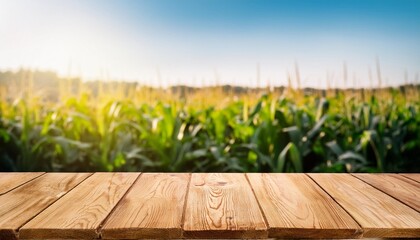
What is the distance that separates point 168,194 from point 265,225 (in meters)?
0.35

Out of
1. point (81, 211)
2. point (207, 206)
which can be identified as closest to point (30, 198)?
point (81, 211)

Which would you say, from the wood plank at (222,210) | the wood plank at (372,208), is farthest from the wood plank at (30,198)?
the wood plank at (372,208)

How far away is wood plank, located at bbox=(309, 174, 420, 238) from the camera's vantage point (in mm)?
879

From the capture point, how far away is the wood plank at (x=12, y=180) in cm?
123

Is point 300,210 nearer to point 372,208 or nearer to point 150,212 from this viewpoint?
point 372,208

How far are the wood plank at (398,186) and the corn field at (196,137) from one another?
3.02 ft

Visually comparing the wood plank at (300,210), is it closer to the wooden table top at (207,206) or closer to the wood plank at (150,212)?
the wooden table top at (207,206)

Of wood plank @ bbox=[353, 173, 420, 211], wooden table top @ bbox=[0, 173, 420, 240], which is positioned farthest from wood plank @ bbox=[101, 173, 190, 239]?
wood plank @ bbox=[353, 173, 420, 211]

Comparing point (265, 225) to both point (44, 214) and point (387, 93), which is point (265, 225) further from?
point (387, 93)

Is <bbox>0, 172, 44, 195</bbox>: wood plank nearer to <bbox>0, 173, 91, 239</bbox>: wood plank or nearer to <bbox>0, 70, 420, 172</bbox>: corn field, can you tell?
<bbox>0, 173, 91, 239</bbox>: wood plank

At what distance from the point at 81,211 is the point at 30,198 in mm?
217

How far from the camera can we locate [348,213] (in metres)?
0.98

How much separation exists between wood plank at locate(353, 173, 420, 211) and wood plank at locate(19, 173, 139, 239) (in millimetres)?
736

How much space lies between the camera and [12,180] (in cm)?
133
